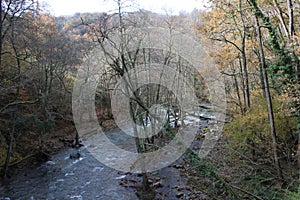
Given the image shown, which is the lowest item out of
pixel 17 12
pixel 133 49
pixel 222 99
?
pixel 222 99

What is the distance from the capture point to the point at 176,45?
1775 centimetres

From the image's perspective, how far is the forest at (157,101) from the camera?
812cm

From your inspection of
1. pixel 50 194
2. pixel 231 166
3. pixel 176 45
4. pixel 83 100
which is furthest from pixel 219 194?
pixel 83 100

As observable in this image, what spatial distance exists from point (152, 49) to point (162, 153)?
663 cm

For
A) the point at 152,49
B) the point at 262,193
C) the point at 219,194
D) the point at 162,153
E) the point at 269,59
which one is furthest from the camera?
the point at 152,49

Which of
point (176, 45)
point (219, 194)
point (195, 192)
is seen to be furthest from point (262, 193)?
point (176, 45)

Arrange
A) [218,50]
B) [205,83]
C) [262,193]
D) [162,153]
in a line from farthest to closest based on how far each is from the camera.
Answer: [205,83] < [162,153] < [218,50] < [262,193]

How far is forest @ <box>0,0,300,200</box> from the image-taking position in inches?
320

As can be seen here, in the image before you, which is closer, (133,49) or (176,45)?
(133,49)

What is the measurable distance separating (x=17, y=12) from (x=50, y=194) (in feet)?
24.2

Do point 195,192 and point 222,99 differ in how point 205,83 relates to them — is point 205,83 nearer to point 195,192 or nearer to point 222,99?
point 222,99

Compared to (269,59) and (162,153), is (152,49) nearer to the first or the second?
(162,153)

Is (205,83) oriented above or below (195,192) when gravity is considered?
above

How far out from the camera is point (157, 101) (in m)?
15.8
